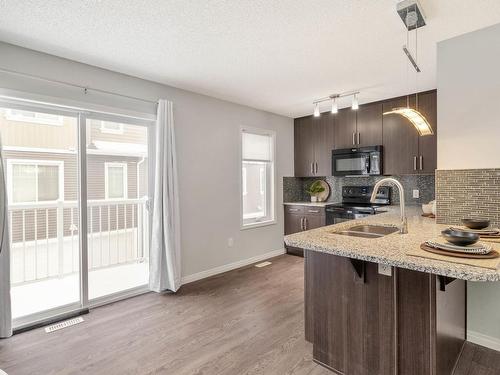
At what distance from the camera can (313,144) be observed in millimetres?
4938

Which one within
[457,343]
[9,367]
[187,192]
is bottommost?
[9,367]

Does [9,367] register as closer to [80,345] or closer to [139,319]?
[80,345]

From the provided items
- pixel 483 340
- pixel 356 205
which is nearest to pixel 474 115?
pixel 483 340

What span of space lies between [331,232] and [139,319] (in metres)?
1.96

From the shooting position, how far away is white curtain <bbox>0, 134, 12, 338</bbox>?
2.24 metres

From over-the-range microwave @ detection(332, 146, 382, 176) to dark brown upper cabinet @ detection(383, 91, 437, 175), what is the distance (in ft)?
0.40

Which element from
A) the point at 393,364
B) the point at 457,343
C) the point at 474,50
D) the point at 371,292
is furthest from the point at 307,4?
the point at 457,343

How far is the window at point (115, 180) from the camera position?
10.0 feet

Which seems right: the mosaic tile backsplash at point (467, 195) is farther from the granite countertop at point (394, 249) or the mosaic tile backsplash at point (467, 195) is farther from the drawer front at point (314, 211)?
the drawer front at point (314, 211)

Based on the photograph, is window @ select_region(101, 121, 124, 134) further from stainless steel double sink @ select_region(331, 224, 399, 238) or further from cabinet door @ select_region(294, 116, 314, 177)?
cabinet door @ select_region(294, 116, 314, 177)

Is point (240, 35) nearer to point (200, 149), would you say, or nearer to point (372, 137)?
point (200, 149)

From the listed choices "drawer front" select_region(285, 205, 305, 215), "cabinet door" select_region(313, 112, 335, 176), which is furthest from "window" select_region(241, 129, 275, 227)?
"cabinet door" select_region(313, 112, 335, 176)

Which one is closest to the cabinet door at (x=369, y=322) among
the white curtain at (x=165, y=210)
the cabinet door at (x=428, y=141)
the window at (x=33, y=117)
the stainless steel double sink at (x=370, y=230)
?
the stainless steel double sink at (x=370, y=230)

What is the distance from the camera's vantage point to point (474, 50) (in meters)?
2.20
